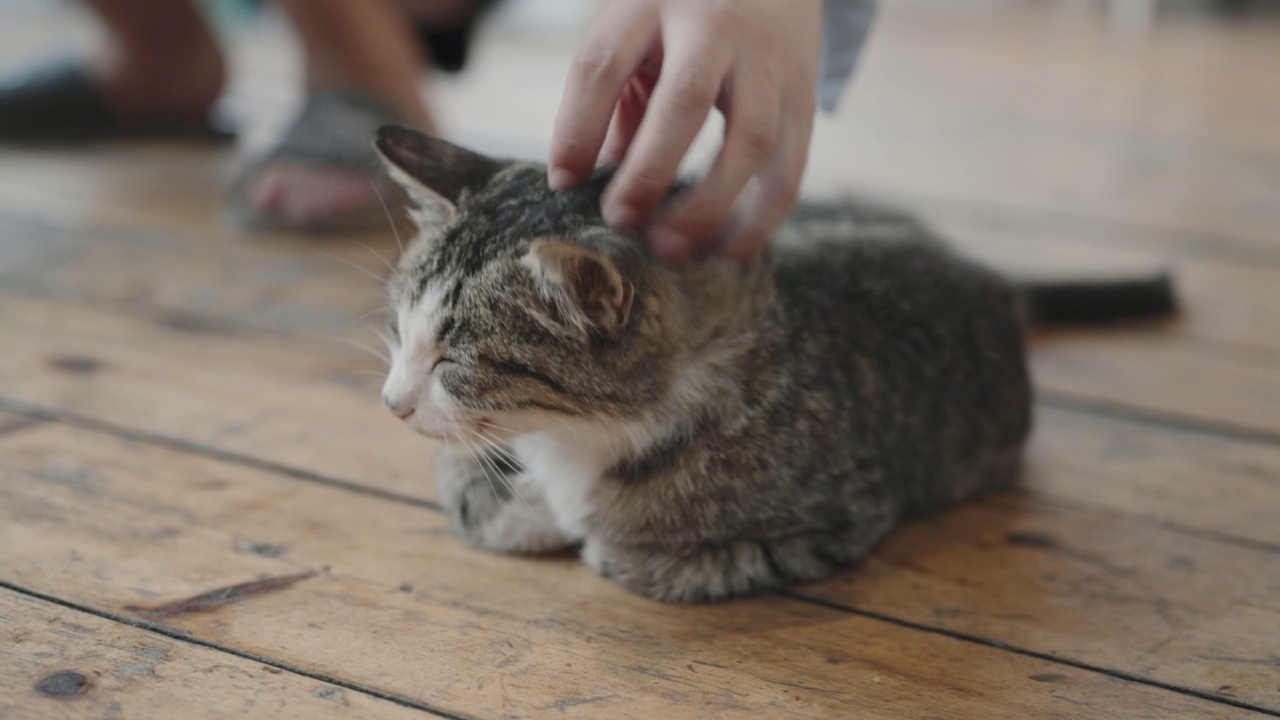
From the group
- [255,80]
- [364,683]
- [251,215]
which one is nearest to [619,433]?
[364,683]

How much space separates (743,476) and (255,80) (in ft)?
8.56

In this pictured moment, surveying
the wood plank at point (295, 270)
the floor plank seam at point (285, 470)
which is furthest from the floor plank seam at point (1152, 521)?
the wood plank at point (295, 270)

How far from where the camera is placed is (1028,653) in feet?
3.78

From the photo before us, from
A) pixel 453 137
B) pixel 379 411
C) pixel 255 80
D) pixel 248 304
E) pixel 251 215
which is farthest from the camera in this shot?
pixel 255 80

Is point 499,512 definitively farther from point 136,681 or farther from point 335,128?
point 335,128

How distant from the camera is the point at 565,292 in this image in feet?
3.45

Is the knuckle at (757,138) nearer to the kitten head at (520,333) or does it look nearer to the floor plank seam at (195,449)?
the kitten head at (520,333)

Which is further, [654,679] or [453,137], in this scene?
[453,137]

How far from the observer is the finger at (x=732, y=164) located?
1127mm

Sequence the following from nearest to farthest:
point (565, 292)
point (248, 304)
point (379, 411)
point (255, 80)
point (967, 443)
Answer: point (565, 292) < point (967, 443) < point (379, 411) < point (248, 304) < point (255, 80)

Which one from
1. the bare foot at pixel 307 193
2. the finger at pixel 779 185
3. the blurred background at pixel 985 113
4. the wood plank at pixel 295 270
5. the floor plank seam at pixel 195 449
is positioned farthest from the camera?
the blurred background at pixel 985 113

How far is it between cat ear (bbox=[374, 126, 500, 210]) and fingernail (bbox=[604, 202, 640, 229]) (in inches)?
6.8

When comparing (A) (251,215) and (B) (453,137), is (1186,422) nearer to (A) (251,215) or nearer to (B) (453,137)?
(A) (251,215)

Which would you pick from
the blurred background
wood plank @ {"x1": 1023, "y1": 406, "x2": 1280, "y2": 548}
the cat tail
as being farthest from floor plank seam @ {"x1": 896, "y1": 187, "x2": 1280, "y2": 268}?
wood plank @ {"x1": 1023, "y1": 406, "x2": 1280, "y2": 548}
